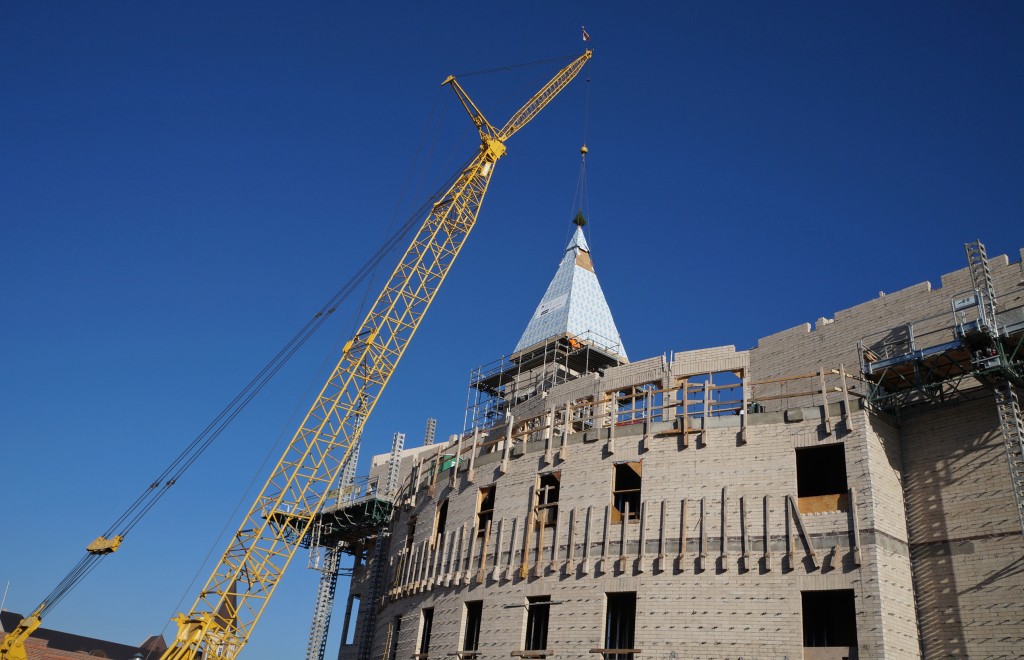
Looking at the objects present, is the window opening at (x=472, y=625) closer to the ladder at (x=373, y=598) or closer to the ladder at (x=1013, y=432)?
the ladder at (x=373, y=598)

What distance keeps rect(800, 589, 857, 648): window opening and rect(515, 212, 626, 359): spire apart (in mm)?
25378

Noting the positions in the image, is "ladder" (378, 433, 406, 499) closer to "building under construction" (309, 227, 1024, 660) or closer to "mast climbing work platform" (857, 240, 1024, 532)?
"building under construction" (309, 227, 1024, 660)

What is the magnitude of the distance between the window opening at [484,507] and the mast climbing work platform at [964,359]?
14.3 m

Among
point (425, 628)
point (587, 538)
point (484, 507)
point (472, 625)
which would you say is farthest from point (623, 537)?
point (425, 628)

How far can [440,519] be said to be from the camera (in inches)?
1412

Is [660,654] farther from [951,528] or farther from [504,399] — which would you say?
[504,399]

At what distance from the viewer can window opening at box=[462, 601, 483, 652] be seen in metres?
30.7

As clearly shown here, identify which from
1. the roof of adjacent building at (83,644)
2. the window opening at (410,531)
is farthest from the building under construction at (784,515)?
the roof of adjacent building at (83,644)

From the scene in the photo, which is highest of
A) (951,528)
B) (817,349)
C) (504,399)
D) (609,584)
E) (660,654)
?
(504,399)

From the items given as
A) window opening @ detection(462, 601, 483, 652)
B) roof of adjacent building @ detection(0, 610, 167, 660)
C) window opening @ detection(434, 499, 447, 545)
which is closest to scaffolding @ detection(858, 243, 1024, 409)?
window opening @ detection(462, 601, 483, 652)

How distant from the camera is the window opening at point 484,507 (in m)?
33.0

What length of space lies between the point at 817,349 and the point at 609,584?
38.7 ft

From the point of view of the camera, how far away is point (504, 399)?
167 feet

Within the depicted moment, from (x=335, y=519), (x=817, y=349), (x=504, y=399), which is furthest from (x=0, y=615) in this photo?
(x=817, y=349)
